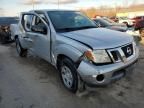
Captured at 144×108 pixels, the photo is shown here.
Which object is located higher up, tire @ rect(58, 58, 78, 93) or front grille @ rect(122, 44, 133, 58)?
front grille @ rect(122, 44, 133, 58)

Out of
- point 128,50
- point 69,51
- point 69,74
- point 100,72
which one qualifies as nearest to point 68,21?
point 69,51

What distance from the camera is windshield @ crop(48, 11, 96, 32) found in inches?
215

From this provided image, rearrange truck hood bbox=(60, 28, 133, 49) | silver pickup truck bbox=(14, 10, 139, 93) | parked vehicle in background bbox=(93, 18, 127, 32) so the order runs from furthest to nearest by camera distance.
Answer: parked vehicle in background bbox=(93, 18, 127, 32) → truck hood bbox=(60, 28, 133, 49) → silver pickup truck bbox=(14, 10, 139, 93)

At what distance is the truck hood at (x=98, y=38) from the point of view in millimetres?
4293

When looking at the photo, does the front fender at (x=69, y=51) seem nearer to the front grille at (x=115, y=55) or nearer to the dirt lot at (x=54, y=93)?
the front grille at (x=115, y=55)

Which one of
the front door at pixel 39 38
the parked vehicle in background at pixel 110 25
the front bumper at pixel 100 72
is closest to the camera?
the front bumper at pixel 100 72

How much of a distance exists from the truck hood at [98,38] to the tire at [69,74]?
1.72 ft

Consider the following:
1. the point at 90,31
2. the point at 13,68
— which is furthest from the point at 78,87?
the point at 13,68

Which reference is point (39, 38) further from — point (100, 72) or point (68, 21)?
point (100, 72)

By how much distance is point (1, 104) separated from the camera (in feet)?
14.7

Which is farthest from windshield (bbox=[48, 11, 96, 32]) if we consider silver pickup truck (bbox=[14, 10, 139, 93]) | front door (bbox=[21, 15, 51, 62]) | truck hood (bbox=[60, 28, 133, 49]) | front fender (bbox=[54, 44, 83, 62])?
front fender (bbox=[54, 44, 83, 62])

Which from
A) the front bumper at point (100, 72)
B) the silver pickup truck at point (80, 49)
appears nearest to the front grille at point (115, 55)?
the silver pickup truck at point (80, 49)

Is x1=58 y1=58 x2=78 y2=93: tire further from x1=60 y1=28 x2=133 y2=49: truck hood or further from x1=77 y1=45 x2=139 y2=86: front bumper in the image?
x1=60 y1=28 x2=133 y2=49: truck hood

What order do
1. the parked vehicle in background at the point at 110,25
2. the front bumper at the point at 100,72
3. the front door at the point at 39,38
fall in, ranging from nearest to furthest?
the front bumper at the point at 100,72
the front door at the point at 39,38
the parked vehicle in background at the point at 110,25
